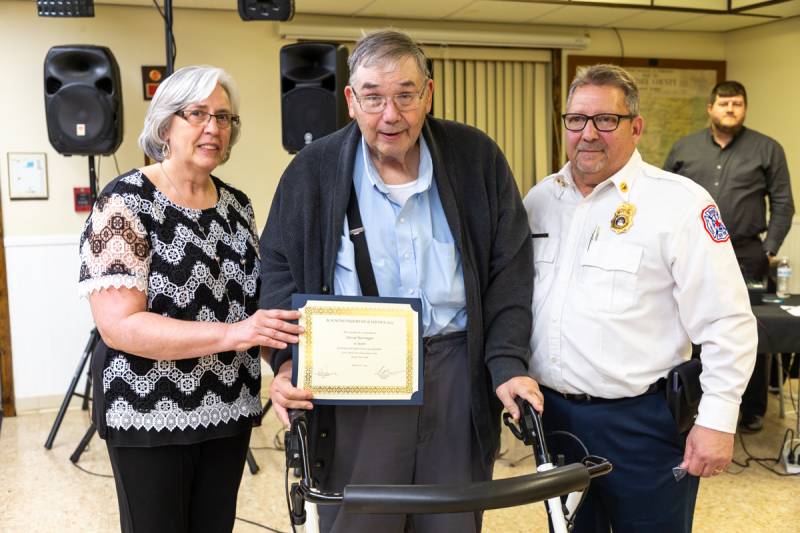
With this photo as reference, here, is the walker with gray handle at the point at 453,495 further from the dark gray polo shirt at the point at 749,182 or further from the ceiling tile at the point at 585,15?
the ceiling tile at the point at 585,15

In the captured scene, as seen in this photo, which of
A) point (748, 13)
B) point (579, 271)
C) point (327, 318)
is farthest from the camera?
point (748, 13)

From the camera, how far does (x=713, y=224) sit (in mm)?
1742

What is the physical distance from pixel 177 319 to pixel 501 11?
4.37 m

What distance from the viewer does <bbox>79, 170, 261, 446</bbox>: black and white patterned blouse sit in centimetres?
174

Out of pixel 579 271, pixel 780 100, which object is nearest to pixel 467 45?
pixel 780 100

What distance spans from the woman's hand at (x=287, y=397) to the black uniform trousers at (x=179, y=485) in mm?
379

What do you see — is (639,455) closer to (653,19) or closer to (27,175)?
(27,175)

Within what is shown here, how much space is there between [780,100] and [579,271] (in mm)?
5229

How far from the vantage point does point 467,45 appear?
233 inches

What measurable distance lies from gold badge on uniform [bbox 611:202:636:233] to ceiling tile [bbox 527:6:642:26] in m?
4.00

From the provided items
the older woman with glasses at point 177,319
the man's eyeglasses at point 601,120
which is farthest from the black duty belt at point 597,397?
the older woman with glasses at point 177,319

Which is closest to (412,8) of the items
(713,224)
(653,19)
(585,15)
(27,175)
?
(585,15)

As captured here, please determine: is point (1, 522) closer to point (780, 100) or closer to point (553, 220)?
point (553, 220)

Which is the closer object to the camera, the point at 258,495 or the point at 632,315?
the point at 632,315
